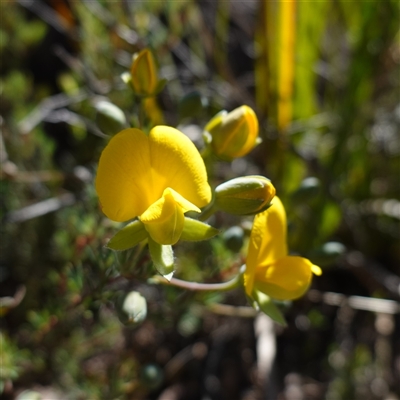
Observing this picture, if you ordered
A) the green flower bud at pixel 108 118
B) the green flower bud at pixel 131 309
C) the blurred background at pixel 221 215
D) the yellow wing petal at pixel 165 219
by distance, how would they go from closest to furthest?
the yellow wing petal at pixel 165 219, the green flower bud at pixel 131 309, the green flower bud at pixel 108 118, the blurred background at pixel 221 215

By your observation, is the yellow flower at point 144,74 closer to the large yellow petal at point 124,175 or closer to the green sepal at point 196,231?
the large yellow petal at point 124,175

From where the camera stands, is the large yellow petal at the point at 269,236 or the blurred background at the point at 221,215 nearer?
the large yellow petal at the point at 269,236

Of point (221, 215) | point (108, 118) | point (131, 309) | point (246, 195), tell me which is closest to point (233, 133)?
point (246, 195)

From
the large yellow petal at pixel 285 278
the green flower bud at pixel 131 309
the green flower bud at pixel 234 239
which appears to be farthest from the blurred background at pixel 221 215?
the green flower bud at pixel 131 309

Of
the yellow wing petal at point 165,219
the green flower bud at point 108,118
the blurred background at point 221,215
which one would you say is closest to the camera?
the yellow wing petal at point 165,219

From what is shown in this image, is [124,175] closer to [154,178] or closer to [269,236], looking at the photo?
[154,178]

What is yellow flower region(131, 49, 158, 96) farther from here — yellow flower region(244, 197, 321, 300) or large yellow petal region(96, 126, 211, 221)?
yellow flower region(244, 197, 321, 300)

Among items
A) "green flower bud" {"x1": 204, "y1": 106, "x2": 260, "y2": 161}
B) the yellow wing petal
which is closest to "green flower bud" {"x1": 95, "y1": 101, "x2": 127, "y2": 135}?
"green flower bud" {"x1": 204, "y1": 106, "x2": 260, "y2": 161}
